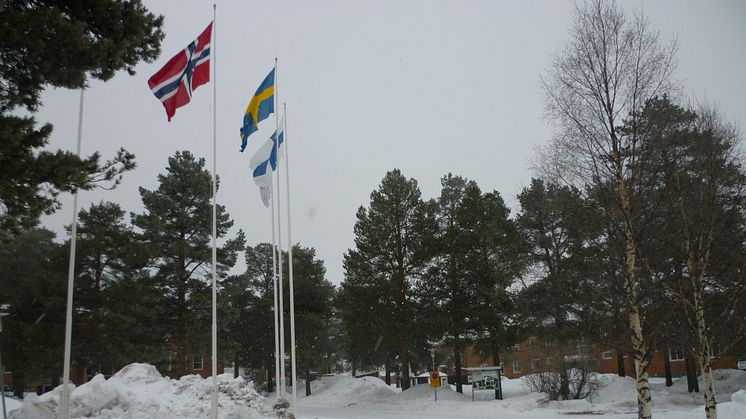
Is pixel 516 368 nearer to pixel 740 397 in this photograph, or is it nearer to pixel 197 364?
pixel 197 364

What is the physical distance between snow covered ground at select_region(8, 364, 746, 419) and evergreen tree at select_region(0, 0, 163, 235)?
8020 mm

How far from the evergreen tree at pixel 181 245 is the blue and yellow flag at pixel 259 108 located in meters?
15.0

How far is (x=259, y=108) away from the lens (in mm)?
17172

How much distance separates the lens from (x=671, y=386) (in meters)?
33.7

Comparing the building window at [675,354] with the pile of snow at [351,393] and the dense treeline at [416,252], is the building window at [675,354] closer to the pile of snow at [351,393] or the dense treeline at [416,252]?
the dense treeline at [416,252]

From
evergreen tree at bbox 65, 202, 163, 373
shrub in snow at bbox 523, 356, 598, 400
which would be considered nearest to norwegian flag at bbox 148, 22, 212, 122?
evergreen tree at bbox 65, 202, 163, 373

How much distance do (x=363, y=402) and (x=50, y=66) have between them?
3086 centimetres

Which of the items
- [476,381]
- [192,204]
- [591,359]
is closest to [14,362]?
[192,204]

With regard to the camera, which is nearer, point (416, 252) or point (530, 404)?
point (530, 404)

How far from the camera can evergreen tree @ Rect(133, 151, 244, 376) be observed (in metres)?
30.3

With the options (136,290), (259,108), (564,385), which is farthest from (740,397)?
(136,290)

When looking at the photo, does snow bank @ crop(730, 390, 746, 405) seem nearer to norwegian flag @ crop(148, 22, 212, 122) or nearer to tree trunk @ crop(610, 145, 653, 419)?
tree trunk @ crop(610, 145, 653, 419)

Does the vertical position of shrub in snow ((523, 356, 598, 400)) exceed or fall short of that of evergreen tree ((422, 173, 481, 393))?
it falls short

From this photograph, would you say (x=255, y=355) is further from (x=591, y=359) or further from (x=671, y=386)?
(x=671, y=386)
